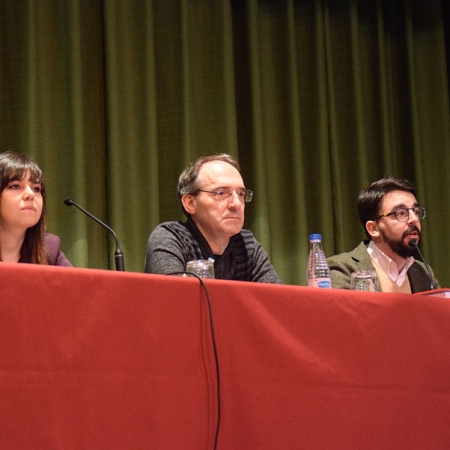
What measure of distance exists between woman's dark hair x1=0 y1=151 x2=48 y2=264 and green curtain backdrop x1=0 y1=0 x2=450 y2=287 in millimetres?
604

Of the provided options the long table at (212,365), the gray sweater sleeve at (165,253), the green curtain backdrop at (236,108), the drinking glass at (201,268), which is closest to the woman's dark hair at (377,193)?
the green curtain backdrop at (236,108)

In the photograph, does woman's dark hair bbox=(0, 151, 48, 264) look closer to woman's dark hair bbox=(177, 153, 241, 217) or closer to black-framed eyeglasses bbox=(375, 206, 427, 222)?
woman's dark hair bbox=(177, 153, 241, 217)

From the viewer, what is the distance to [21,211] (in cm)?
234

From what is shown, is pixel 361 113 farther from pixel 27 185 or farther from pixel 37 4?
pixel 27 185

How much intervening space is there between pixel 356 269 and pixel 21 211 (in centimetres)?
133

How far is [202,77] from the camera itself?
3.62m

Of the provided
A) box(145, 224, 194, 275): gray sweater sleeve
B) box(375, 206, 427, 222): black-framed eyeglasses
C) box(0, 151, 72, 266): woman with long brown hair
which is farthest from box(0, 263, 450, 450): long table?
box(375, 206, 427, 222): black-framed eyeglasses

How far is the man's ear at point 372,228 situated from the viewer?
3213 millimetres

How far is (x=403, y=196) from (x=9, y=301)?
7.38 feet

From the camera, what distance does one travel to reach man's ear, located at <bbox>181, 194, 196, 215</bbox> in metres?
2.66

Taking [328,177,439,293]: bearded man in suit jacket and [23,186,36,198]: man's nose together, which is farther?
[328,177,439,293]: bearded man in suit jacket

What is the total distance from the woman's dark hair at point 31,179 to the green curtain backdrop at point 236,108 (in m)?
0.60

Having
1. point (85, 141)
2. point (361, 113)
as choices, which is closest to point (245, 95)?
point (361, 113)

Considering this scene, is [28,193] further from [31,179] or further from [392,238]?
[392,238]
